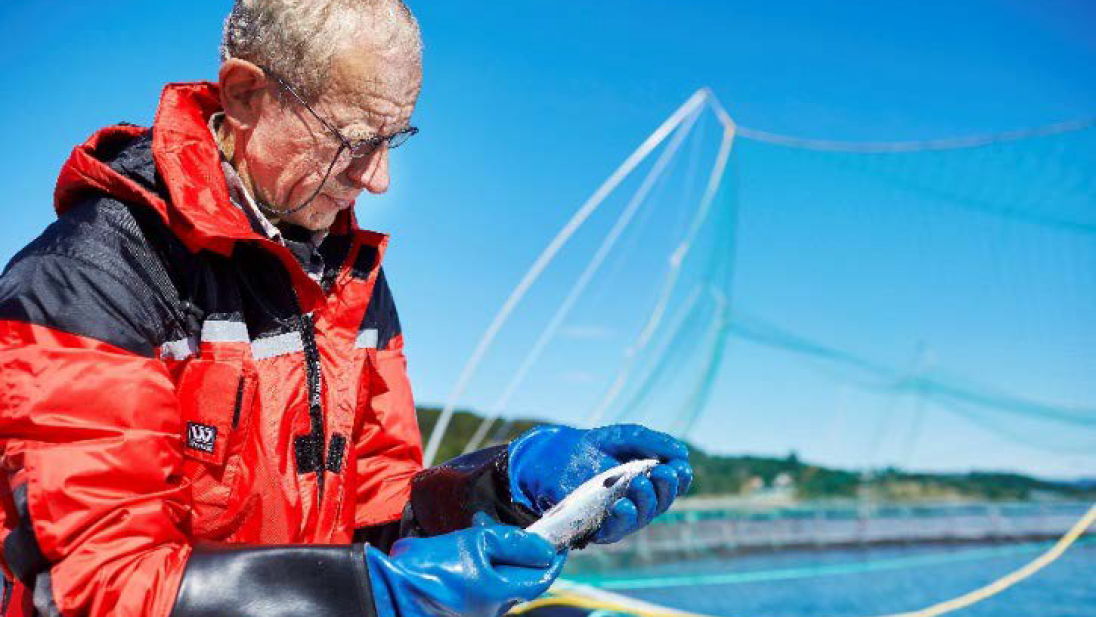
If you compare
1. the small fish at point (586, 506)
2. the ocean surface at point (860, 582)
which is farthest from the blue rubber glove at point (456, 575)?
the ocean surface at point (860, 582)

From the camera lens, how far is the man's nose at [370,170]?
6.73 ft

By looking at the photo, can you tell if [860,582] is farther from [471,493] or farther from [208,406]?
[208,406]

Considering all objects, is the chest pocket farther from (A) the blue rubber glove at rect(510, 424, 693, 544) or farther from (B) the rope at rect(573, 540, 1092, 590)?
(B) the rope at rect(573, 540, 1092, 590)

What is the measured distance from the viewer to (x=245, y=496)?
1.94m

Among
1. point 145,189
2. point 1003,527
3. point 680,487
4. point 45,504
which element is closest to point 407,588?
point 45,504

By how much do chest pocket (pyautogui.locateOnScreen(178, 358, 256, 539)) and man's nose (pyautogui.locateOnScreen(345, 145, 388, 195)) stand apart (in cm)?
45

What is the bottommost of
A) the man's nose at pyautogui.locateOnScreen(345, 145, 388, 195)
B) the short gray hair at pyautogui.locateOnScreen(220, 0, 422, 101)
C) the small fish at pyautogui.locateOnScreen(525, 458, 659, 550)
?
the small fish at pyautogui.locateOnScreen(525, 458, 659, 550)

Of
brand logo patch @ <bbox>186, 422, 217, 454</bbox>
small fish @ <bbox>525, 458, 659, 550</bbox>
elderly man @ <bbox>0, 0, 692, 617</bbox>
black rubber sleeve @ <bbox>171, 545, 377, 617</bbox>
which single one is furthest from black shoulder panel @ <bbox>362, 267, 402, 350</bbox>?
black rubber sleeve @ <bbox>171, 545, 377, 617</bbox>

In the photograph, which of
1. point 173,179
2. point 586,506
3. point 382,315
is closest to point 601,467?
point 586,506

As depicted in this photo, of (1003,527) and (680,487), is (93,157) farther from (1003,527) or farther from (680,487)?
(1003,527)

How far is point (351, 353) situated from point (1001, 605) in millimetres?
7878

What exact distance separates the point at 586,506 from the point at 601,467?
0.80 ft

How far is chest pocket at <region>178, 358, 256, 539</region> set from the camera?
180 cm

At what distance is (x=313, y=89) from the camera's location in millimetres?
1962
